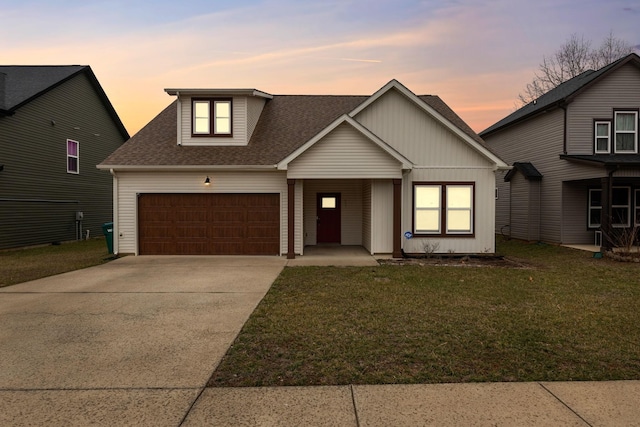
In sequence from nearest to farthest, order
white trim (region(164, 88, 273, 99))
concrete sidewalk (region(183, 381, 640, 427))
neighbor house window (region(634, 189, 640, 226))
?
1. concrete sidewalk (region(183, 381, 640, 427))
2. white trim (region(164, 88, 273, 99))
3. neighbor house window (region(634, 189, 640, 226))

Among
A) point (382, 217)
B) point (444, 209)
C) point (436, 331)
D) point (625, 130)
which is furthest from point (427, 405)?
point (625, 130)

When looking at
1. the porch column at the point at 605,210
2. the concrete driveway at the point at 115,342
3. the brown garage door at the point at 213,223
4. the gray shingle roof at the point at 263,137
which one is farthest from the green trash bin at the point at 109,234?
the porch column at the point at 605,210

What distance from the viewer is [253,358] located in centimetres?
463

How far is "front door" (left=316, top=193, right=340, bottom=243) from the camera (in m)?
16.5

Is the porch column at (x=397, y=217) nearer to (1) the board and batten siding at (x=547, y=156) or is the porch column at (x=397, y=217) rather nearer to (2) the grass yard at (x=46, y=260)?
(1) the board and batten siding at (x=547, y=156)

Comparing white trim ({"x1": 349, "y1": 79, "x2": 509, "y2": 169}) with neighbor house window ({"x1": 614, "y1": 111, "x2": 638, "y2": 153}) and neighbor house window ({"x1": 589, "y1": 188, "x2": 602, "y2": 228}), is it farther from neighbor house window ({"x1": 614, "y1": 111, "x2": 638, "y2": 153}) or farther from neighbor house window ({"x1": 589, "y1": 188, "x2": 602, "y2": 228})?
neighbor house window ({"x1": 614, "y1": 111, "x2": 638, "y2": 153})

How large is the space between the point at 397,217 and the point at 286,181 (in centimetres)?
405

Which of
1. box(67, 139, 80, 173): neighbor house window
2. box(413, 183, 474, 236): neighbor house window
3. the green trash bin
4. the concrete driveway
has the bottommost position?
the concrete driveway

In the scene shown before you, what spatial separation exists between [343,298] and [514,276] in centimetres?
514

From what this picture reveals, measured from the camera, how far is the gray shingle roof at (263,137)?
13.9 metres

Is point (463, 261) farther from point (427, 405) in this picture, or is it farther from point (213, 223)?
point (427, 405)

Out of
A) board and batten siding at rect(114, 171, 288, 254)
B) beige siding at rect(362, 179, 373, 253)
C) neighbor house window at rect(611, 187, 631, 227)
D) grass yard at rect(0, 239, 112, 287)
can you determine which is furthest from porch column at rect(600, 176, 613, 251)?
grass yard at rect(0, 239, 112, 287)

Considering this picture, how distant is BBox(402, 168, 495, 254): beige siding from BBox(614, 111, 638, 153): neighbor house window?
23.9ft

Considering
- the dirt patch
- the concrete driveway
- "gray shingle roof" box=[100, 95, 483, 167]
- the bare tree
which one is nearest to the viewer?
the concrete driveway
